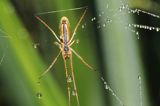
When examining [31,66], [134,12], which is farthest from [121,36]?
[31,66]

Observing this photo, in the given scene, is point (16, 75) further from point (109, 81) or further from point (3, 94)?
point (109, 81)

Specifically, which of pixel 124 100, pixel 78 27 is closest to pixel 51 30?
pixel 78 27

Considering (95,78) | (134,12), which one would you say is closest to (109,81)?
(95,78)

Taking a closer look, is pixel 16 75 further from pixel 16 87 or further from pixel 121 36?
pixel 121 36

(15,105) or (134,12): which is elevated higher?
(134,12)

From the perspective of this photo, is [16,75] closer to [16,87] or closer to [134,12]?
[16,87]

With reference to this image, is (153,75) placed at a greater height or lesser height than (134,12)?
lesser
